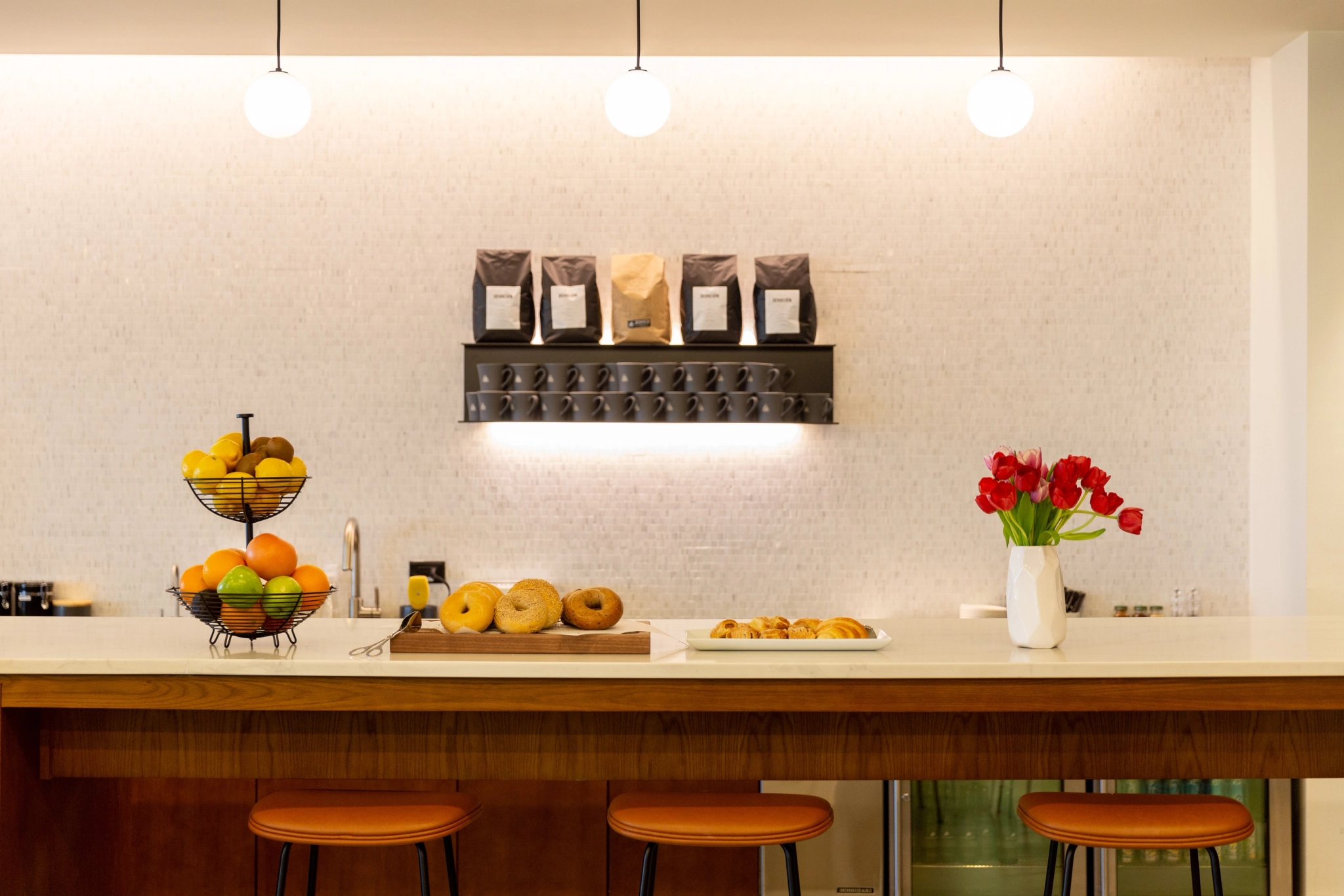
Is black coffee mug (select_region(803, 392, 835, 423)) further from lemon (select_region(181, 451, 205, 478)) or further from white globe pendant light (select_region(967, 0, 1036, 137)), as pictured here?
lemon (select_region(181, 451, 205, 478))

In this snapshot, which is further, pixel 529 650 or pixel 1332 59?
pixel 1332 59

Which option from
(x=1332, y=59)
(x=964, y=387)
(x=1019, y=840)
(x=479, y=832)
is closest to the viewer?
(x=479, y=832)

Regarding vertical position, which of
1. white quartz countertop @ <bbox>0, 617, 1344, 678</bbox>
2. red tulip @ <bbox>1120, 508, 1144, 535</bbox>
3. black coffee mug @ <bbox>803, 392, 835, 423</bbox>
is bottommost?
white quartz countertop @ <bbox>0, 617, 1344, 678</bbox>

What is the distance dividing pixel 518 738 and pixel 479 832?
3.40 feet

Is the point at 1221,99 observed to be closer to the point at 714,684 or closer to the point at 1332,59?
the point at 1332,59

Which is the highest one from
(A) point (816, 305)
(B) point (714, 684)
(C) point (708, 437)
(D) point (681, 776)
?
(A) point (816, 305)

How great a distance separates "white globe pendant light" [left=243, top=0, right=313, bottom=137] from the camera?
2881 mm

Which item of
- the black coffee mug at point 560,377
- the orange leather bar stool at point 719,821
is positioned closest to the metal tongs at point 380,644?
the orange leather bar stool at point 719,821

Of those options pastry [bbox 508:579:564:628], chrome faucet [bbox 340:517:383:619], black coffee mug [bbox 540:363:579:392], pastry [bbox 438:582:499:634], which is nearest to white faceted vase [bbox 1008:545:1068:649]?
pastry [bbox 508:579:564:628]

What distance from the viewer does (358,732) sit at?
2146mm

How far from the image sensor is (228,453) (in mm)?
2242

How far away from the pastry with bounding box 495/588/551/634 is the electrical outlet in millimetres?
1750

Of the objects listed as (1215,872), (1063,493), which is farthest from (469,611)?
(1215,872)

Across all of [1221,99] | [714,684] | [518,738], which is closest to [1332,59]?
[1221,99]
